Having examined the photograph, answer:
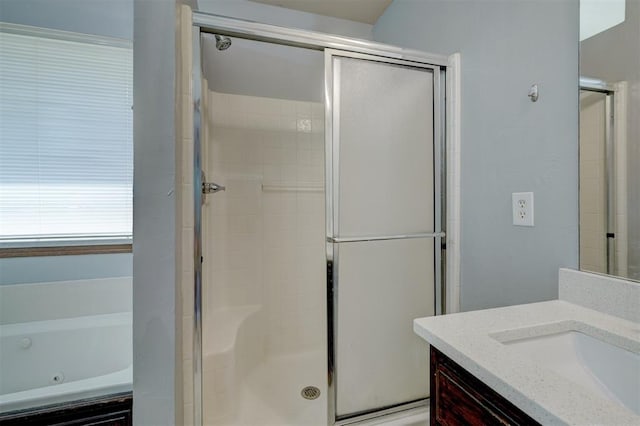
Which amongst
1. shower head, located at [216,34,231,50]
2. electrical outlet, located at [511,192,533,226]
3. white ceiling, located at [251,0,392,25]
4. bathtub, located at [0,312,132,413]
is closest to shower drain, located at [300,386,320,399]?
bathtub, located at [0,312,132,413]

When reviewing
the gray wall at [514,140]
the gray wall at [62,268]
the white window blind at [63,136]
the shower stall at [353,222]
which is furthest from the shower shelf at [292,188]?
the gray wall at [514,140]

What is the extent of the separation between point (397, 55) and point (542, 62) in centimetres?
59

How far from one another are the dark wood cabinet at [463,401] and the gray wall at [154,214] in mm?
807

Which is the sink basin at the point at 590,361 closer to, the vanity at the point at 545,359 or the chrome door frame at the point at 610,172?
the vanity at the point at 545,359

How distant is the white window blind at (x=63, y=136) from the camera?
1.64 meters

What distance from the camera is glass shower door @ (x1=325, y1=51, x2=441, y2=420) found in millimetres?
1347

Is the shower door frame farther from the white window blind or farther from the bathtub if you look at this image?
the white window blind

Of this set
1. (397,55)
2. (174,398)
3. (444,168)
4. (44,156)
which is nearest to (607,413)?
(174,398)

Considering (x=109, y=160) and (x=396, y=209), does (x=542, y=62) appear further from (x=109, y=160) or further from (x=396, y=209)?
(x=109, y=160)

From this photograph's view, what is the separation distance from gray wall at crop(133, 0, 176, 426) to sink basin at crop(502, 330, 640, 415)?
1002 millimetres

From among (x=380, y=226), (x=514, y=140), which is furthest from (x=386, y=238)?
(x=514, y=140)

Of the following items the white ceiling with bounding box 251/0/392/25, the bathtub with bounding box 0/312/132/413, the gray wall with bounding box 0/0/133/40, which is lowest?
the bathtub with bounding box 0/312/132/413

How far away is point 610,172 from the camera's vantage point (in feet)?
2.94

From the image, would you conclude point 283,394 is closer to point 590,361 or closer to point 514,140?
point 590,361
